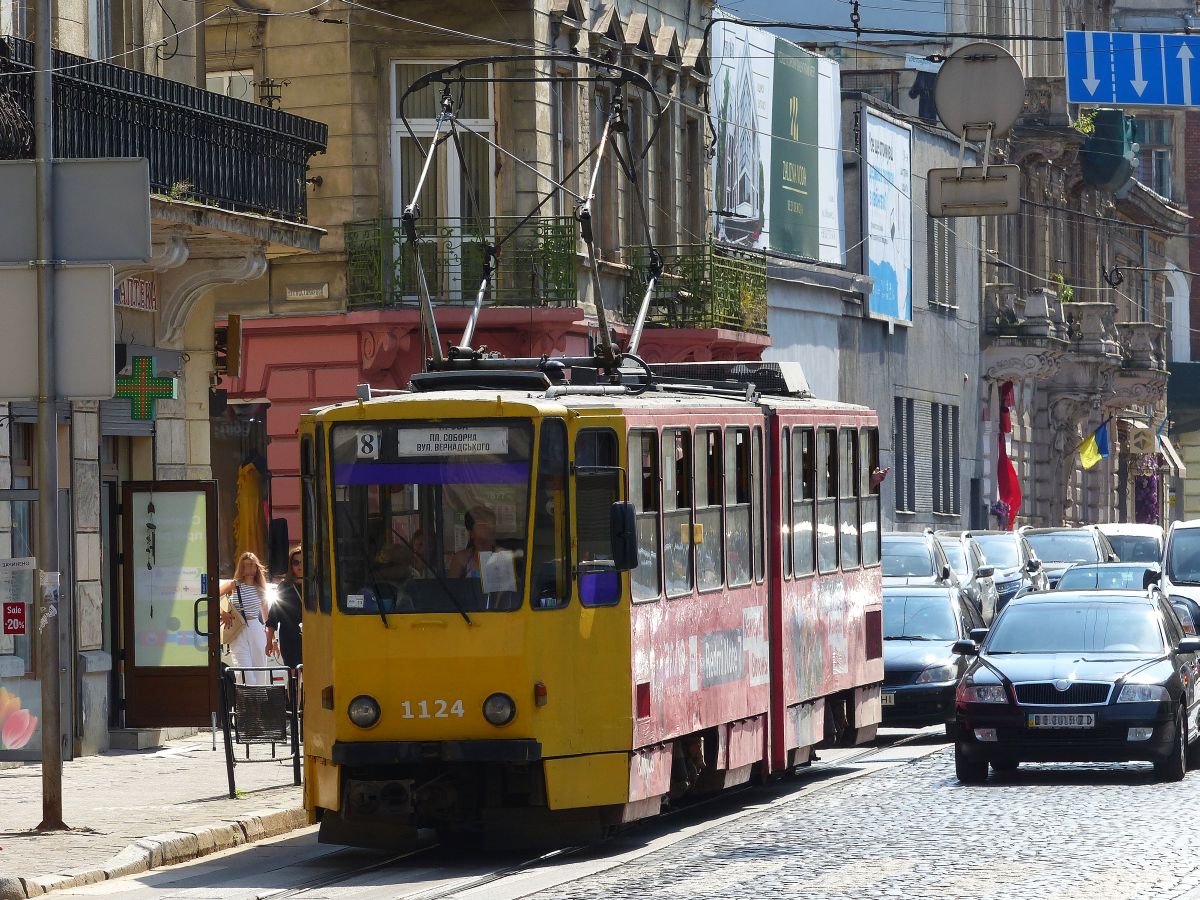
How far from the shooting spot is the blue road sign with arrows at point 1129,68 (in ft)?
89.8

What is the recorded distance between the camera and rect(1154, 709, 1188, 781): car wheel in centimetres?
1908

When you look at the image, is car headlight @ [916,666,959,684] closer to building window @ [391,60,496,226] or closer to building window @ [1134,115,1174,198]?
building window @ [391,60,496,226]

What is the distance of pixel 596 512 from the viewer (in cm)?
1552

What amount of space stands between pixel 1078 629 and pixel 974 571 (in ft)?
46.5

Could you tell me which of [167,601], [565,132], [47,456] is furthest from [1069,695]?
[565,132]

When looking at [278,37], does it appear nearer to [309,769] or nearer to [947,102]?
[947,102]

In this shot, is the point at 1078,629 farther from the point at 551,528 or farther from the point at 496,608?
the point at 496,608

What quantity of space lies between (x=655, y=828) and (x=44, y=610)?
406 cm

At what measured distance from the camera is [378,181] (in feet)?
101

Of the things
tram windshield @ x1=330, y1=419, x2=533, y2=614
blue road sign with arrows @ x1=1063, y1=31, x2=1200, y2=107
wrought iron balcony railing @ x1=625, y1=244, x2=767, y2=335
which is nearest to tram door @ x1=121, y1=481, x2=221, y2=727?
tram windshield @ x1=330, y1=419, x2=533, y2=614

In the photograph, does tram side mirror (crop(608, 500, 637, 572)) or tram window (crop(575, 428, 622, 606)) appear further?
tram window (crop(575, 428, 622, 606))

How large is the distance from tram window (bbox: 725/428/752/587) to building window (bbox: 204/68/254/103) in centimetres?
1443

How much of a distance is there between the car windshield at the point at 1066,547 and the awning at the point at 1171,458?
36.0 meters

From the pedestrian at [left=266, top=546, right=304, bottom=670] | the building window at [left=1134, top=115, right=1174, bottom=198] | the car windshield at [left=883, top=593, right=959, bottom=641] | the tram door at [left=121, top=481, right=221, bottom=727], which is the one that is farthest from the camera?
the building window at [left=1134, top=115, right=1174, bottom=198]
